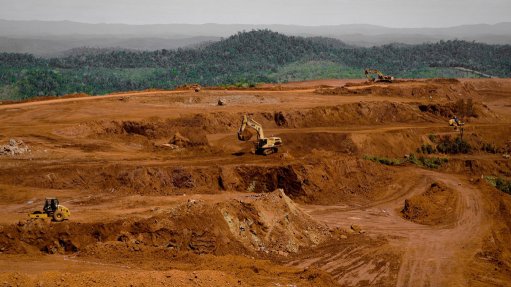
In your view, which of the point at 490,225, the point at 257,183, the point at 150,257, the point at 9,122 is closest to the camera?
the point at 150,257

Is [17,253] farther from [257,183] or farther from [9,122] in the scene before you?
[9,122]

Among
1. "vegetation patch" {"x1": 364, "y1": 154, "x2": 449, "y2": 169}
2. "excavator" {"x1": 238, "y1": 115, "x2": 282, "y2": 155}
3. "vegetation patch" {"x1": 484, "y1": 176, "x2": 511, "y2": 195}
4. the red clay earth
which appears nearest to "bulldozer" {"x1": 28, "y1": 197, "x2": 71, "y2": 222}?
the red clay earth

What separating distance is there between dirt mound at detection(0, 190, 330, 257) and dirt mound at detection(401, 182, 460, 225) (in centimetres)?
830

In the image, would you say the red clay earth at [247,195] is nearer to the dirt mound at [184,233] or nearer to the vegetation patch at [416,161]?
the dirt mound at [184,233]

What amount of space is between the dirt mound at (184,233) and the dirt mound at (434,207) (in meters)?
8.30

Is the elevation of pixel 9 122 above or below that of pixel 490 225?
above

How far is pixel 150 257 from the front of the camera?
2116 centimetres

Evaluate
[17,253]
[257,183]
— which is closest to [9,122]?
[257,183]

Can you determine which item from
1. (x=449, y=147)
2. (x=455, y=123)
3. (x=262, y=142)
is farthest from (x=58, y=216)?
(x=455, y=123)

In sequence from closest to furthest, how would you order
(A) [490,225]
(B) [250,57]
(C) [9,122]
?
(A) [490,225] < (C) [9,122] < (B) [250,57]

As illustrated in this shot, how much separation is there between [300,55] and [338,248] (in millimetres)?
92751

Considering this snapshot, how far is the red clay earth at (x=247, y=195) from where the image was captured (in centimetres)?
2130

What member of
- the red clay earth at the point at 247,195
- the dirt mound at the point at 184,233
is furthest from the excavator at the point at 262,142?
the dirt mound at the point at 184,233

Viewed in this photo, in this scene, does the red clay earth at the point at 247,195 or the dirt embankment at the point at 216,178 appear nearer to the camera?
the red clay earth at the point at 247,195
